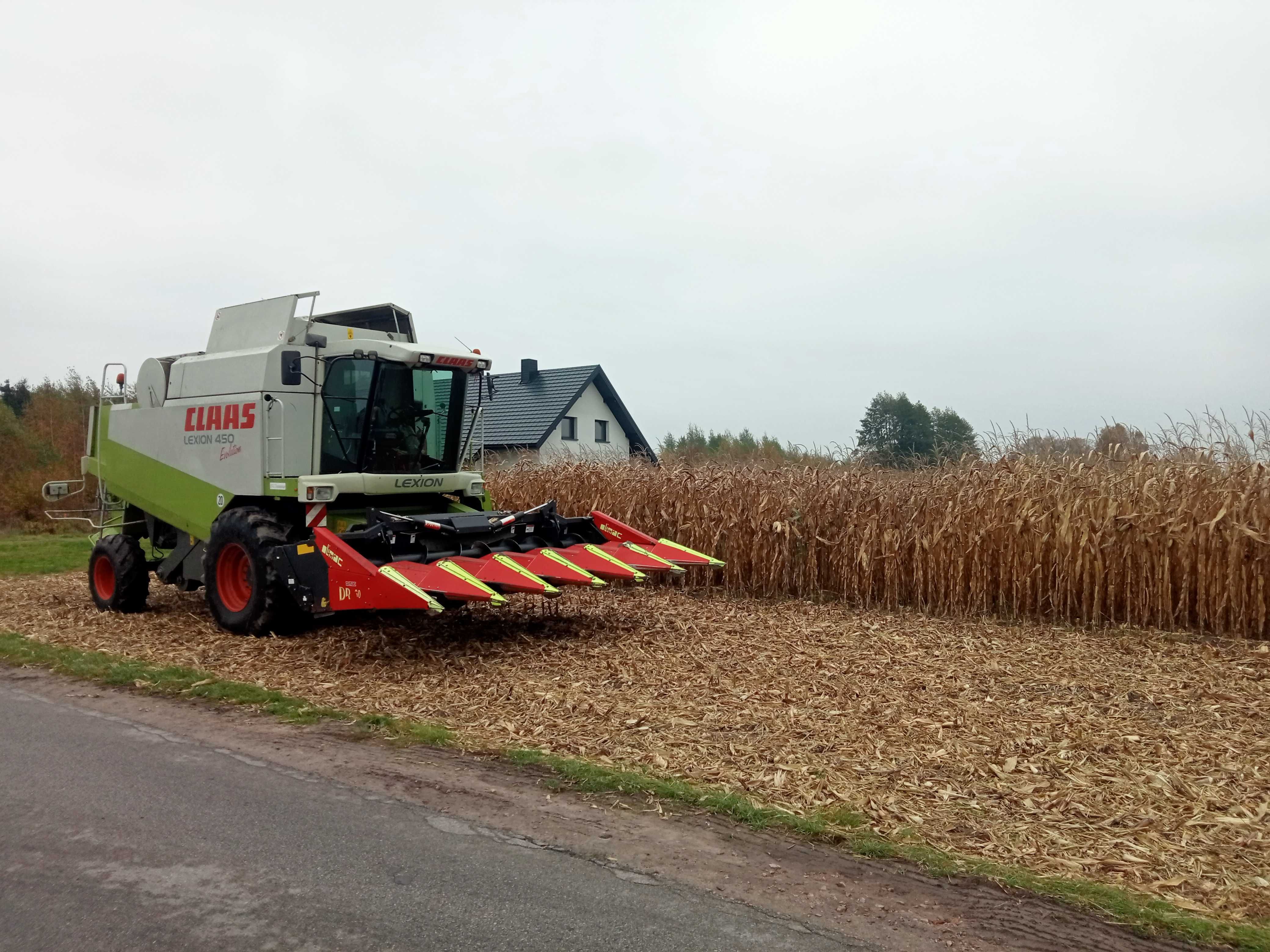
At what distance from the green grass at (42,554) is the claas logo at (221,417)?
16.0ft

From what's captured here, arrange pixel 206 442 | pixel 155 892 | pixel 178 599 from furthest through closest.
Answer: pixel 178 599
pixel 206 442
pixel 155 892

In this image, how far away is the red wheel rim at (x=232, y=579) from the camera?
9273 millimetres

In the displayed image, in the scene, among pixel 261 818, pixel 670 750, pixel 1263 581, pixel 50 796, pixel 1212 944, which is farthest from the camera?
pixel 1263 581

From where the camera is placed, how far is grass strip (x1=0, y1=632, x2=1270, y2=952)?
363 cm

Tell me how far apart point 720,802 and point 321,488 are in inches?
210

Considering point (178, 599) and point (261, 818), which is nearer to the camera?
point (261, 818)

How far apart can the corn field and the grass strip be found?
6329mm

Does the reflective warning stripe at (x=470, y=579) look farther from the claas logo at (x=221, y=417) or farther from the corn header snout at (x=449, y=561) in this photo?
the claas logo at (x=221, y=417)

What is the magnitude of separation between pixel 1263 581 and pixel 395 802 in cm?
826

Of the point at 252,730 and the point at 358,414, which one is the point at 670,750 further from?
the point at 358,414

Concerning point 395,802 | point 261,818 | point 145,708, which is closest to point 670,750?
point 395,802

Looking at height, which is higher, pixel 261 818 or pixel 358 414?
pixel 358 414

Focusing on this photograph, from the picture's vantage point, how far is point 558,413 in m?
30.4

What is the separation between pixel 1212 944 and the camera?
3471mm
